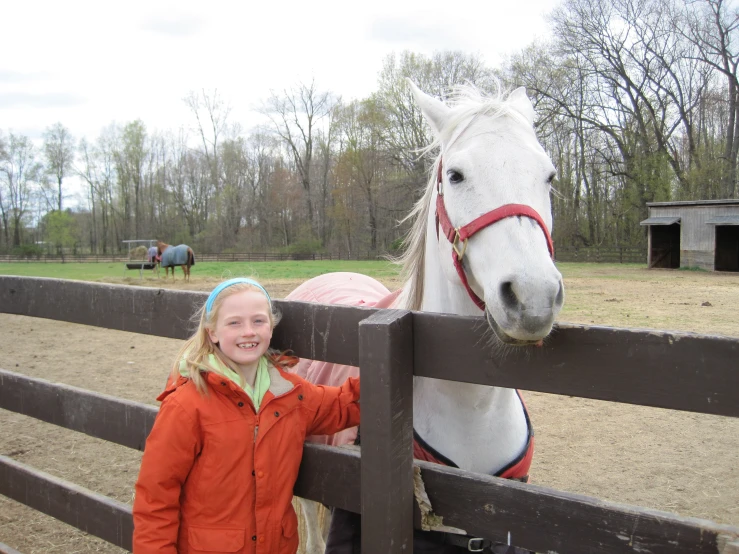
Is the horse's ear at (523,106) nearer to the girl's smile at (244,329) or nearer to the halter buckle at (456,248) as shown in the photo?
the halter buckle at (456,248)

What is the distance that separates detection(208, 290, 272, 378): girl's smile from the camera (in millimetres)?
1656

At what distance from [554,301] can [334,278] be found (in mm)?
2618

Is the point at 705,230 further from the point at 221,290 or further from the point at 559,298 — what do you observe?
the point at 221,290

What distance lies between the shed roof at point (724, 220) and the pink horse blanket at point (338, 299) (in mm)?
22170

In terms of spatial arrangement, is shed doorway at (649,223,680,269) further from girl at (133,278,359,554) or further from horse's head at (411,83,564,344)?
girl at (133,278,359,554)

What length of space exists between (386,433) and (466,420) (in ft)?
1.91

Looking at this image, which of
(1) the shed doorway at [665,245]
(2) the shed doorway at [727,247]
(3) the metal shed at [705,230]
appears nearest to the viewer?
(3) the metal shed at [705,230]

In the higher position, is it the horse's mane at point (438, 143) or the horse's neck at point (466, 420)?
the horse's mane at point (438, 143)

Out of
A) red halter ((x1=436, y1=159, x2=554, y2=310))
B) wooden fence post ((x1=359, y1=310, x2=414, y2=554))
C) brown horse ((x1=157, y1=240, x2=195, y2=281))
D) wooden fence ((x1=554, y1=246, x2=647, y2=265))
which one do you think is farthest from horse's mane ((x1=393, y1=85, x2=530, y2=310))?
wooden fence ((x1=554, y1=246, x2=647, y2=265))

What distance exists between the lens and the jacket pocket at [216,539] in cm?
152

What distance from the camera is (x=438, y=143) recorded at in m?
2.05

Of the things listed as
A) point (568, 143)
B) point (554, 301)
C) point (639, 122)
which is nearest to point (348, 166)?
point (568, 143)

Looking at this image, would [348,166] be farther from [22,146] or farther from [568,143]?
[22,146]

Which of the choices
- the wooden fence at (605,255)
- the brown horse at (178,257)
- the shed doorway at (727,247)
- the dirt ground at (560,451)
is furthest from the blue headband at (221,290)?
the wooden fence at (605,255)
